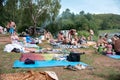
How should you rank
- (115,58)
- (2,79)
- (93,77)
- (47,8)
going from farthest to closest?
(47,8) < (115,58) < (93,77) < (2,79)

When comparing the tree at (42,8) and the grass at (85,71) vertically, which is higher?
the tree at (42,8)

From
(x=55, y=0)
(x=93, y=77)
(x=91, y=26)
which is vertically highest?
(x=55, y=0)

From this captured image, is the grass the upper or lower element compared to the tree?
lower

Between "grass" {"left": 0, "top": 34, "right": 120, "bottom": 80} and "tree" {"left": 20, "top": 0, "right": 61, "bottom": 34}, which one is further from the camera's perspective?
"tree" {"left": 20, "top": 0, "right": 61, "bottom": 34}

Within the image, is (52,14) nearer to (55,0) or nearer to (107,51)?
(55,0)

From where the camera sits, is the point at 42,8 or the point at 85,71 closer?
the point at 85,71

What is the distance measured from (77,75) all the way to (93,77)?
1.65 feet

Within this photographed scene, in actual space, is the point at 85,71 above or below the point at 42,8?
below

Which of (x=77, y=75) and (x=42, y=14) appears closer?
(x=77, y=75)

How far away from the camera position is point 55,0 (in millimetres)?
27688

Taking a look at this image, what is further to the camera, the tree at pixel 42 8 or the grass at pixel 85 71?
the tree at pixel 42 8

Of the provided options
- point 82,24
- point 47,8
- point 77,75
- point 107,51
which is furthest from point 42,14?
point 77,75

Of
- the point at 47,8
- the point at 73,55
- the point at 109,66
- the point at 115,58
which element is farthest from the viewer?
the point at 47,8

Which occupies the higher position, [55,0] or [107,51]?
[55,0]
